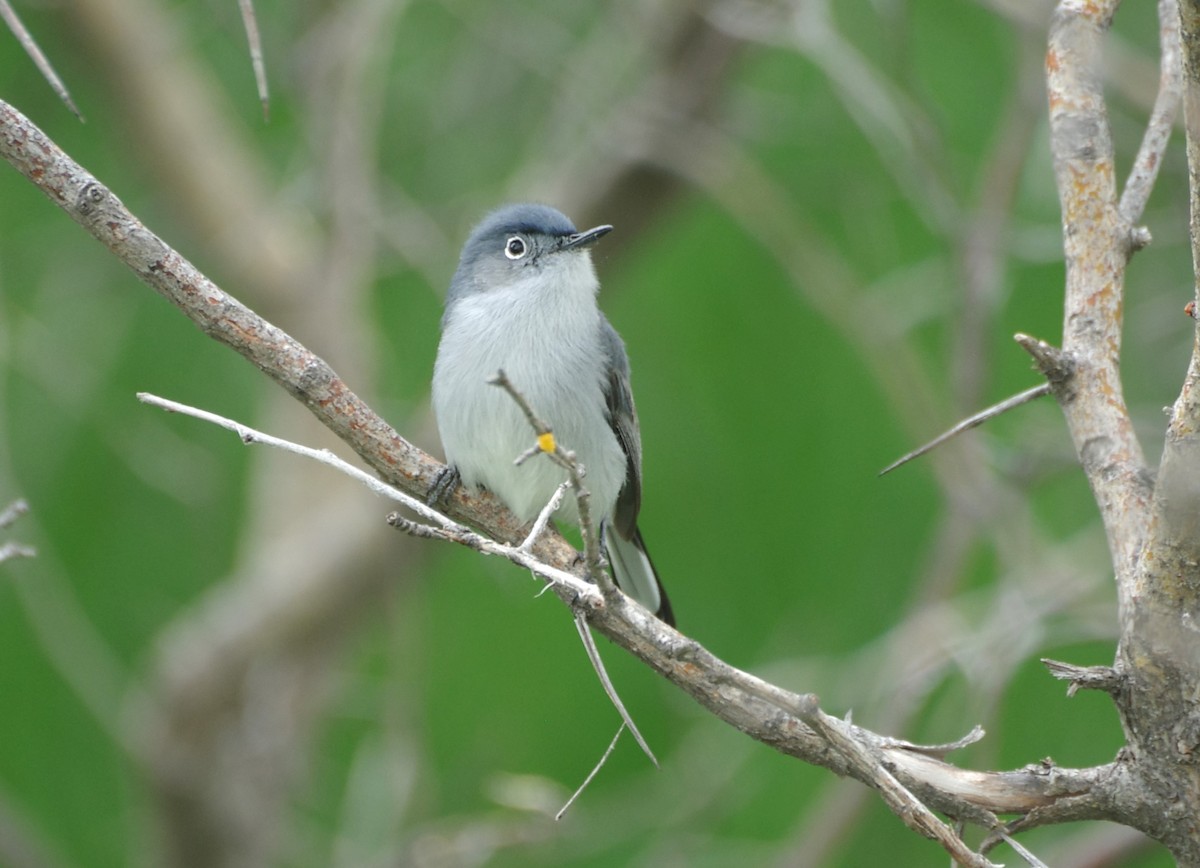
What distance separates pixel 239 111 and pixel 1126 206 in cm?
526

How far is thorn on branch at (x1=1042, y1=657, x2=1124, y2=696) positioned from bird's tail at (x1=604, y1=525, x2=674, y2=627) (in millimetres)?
1600

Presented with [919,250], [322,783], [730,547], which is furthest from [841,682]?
[322,783]

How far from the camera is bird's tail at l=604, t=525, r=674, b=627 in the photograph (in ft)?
10.4

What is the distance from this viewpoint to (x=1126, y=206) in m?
1.98

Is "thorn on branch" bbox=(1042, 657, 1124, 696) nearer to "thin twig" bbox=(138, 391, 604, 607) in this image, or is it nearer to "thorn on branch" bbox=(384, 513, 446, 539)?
"thin twig" bbox=(138, 391, 604, 607)

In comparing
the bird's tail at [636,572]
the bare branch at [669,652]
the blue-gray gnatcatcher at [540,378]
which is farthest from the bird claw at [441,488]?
the bird's tail at [636,572]

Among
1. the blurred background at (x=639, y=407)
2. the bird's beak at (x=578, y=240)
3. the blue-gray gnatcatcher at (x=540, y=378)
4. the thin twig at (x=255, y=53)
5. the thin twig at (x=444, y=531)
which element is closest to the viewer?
the thin twig at (x=444, y=531)

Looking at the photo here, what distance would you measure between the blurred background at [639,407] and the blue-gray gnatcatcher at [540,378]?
2.71ft

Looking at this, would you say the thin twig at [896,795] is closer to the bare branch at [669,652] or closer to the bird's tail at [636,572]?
the bare branch at [669,652]

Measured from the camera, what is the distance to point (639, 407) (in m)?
5.72

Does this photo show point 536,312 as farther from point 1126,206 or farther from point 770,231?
point 1126,206

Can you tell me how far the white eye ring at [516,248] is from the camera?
3432mm

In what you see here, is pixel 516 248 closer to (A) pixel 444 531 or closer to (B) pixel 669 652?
(A) pixel 444 531

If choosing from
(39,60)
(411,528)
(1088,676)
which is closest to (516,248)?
(39,60)
